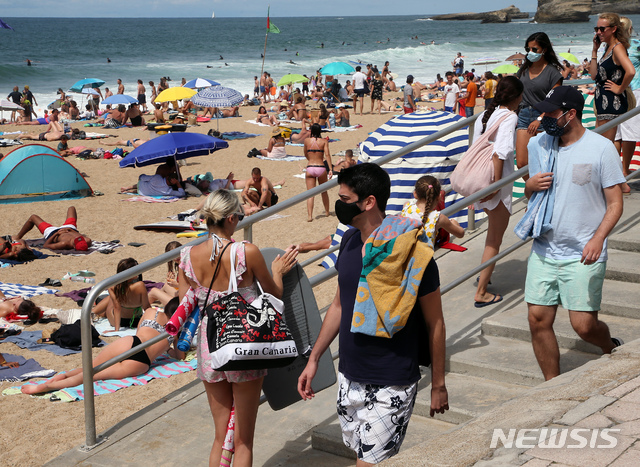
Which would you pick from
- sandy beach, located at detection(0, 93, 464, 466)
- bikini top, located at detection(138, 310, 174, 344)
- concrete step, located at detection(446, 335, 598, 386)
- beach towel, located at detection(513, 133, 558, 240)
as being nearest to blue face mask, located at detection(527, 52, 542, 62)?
beach towel, located at detection(513, 133, 558, 240)

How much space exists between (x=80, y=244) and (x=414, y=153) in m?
5.29

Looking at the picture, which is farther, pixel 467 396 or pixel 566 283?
pixel 467 396

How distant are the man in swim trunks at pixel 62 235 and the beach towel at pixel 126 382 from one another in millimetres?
4495

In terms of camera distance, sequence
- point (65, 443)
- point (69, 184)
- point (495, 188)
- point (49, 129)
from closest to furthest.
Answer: point (495, 188) → point (65, 443) → point (69, 184) → point (49, 129)

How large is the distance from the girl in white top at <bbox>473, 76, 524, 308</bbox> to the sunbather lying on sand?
8.01ft

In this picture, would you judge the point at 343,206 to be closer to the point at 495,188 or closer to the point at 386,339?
the point at 386,339

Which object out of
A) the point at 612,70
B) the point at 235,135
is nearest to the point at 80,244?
the point at 612,70

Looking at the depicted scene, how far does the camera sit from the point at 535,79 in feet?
17.6

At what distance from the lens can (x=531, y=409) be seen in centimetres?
273

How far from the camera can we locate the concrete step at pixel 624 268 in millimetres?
4645

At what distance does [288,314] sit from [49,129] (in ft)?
67.0

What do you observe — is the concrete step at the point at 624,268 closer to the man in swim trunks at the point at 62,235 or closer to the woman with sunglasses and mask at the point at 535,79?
the woman with sunglasses and mask at the point at 535,79

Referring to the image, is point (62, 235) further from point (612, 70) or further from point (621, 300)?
point (621, 300)

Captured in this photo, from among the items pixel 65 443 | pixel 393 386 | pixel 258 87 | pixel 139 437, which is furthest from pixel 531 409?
pixel 258 87
